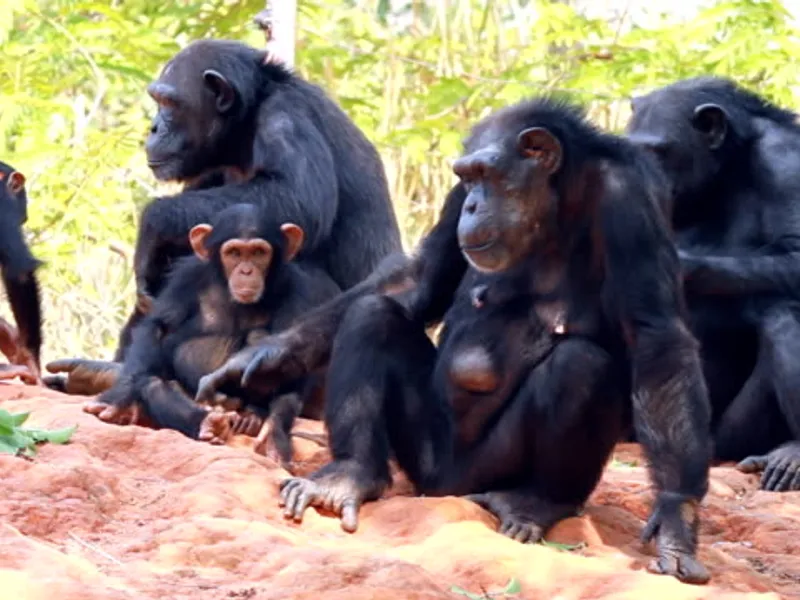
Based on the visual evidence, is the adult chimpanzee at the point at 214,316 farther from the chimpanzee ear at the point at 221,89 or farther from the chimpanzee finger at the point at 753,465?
the chimpanzee finger at the point at 753,465

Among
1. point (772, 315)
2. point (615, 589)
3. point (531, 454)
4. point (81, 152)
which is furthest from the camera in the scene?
point (81, 152)

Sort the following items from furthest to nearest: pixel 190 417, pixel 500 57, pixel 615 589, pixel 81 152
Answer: pixel 500 57 < pixel 81 152 < pixel 190 417 < pixel 615 589

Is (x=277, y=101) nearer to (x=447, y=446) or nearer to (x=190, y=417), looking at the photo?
(x=190, y=417)

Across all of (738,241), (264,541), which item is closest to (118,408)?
(264,541)

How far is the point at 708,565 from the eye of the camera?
17.1ft

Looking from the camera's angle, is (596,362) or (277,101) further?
(277,101)

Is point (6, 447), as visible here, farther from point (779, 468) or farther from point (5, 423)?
point (779, 468)

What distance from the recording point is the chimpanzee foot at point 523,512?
5.42 metres

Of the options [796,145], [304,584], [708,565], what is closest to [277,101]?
[796,145]

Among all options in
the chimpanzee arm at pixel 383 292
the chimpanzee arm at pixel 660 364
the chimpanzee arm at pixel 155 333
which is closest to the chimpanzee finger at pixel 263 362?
the chimpanzee arm at pixel 383 292

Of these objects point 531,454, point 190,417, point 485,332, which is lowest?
point 190,417

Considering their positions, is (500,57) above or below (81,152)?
above

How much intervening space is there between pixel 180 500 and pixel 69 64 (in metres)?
8.88

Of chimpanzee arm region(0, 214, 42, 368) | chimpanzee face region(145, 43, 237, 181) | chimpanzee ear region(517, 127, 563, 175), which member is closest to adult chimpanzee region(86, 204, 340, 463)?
chimpanzee face region(145, 43, 237, 181)
